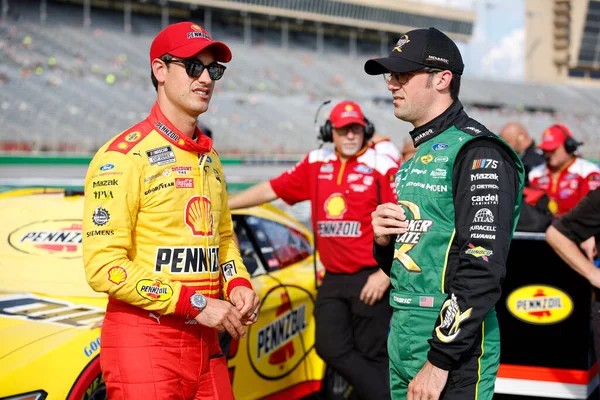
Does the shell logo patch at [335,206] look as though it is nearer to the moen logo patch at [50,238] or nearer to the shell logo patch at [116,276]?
the moen logo patch at [50,238]

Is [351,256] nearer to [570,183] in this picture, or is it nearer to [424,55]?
[424,55]

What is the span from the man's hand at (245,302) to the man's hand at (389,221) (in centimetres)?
52

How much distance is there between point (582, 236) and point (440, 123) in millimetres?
1112

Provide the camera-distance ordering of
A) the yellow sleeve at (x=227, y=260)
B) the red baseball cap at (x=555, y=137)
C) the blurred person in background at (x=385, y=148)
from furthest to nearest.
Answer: the red baseball cap at (x=555, y=137), the blurred person in background at (x=385, y=148), the yellow sleeve at (x=227, y=260)

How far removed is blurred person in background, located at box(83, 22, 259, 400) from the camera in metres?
2.23

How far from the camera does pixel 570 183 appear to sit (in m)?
6.70

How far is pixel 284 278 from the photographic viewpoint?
4.48 m

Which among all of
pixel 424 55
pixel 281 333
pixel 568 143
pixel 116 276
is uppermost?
pixel 424 55

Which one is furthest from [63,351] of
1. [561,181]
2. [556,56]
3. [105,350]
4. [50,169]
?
[556,56]

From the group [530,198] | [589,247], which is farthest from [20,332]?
[530,198]

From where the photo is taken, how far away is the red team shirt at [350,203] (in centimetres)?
400

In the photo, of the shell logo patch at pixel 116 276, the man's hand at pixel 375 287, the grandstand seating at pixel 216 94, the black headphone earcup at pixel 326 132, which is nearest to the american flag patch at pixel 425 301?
the shell logo patch at pixel 116 276

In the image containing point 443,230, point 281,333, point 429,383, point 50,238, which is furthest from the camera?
point 281,333

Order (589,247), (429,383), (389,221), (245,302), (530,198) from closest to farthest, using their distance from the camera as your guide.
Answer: (429,383), (389,221), (245,302), (589,247), (530,198)
